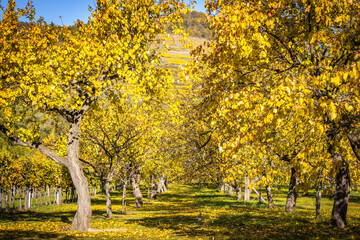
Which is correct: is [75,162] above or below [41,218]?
above

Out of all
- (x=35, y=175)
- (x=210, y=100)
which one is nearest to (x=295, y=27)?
(x=210, y=100)

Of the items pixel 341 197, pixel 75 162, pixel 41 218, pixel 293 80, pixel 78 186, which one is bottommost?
pixel 41 218

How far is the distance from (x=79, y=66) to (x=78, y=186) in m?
6.24

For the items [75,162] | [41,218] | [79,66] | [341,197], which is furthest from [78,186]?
[341,197]

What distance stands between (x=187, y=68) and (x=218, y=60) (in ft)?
3.77

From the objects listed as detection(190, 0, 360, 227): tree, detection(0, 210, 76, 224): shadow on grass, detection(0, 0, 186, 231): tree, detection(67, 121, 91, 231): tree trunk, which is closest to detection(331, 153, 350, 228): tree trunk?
detection(190, 0, 360, 227): tree

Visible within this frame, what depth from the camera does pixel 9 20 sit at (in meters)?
16.5

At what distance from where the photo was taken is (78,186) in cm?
1589

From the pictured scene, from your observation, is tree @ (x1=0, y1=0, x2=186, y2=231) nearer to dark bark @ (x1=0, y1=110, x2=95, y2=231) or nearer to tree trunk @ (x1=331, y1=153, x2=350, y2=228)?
dark bark @ (x1=0, y1=110, x2=95, y2=231)

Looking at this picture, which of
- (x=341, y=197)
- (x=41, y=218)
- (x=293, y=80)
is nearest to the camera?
(x=293, y=80)

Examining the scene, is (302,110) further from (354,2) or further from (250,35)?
(354,2)

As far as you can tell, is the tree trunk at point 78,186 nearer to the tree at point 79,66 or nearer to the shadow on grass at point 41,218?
the tree at point 79,66

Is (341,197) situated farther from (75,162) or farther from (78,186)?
(75,162)

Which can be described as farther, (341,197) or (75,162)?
(75,162)
